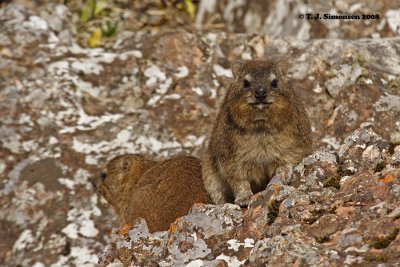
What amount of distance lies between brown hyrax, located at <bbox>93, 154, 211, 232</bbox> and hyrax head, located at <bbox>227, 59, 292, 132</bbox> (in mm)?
986

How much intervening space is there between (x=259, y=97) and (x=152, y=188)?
189cm

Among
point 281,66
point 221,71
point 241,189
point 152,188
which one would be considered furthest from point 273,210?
point 221,71

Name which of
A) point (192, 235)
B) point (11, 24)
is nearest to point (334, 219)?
point (192, 235)

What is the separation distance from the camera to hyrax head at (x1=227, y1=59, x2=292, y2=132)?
640 cm

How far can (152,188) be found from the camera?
7.68 m

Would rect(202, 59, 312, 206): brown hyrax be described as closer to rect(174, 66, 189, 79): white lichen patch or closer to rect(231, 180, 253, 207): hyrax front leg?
rect(231, 180, 253, 207): hyrax front leg

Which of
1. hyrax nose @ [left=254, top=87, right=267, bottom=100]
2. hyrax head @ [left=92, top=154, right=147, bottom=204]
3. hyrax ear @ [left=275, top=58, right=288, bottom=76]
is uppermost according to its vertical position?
hyrax ear @ [left=275, top=58, right=288, bottom=76]

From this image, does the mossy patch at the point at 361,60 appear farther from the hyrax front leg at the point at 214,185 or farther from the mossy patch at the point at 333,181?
the mossy patch at the point at 333,181

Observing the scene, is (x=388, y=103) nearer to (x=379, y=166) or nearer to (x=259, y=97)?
(x=259, y=97)

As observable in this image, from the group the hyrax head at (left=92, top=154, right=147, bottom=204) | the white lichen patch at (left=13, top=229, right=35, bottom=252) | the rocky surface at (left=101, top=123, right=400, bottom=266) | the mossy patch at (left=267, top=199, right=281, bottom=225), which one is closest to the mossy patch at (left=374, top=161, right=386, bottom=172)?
the rocky surface at (left=101, top=123, right=400, bottom=266)

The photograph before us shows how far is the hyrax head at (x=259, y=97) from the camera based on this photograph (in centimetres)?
640

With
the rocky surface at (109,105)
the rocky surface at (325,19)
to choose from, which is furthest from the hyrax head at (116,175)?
the rocky surface at (325,19)

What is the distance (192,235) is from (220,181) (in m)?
1.66

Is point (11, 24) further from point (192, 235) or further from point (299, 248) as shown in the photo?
point (299, 248)
